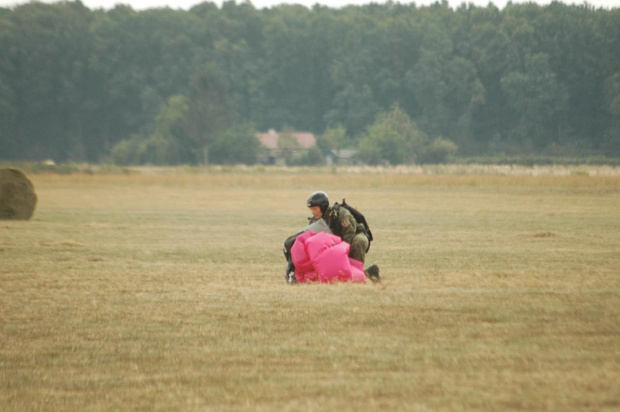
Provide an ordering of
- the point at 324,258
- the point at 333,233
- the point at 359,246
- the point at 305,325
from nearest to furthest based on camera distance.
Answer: the point at 305,325, the point at 324,258, the point at 359,246, the point at 333,233

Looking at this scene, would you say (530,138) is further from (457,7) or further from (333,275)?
(333,275)

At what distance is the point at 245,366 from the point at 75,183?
53.4m

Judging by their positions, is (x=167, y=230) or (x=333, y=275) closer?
(x=333, y=275)

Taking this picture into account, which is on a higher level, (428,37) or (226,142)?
(428,37)

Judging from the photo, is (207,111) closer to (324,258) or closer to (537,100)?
(537,100)

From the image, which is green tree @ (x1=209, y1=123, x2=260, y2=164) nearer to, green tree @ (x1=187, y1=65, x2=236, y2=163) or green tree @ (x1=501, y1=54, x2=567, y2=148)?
green tree @ (x1=187, y1=65, x2=236, y2=163)

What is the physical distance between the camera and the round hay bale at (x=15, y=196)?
2986 centimetres

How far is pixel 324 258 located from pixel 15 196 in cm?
1852

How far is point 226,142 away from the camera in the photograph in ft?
400

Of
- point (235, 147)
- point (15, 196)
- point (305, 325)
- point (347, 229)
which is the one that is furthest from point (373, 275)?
point (235, 147)

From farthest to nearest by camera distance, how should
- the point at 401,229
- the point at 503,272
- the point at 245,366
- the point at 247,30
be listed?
the point at 247,30
the point at 401,229
the point at 503,272
the point at 245,366

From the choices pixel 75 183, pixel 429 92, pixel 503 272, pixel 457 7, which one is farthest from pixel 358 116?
pixel 503 272

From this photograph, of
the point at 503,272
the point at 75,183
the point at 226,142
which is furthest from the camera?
the point at 226,142

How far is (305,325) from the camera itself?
10.2m
